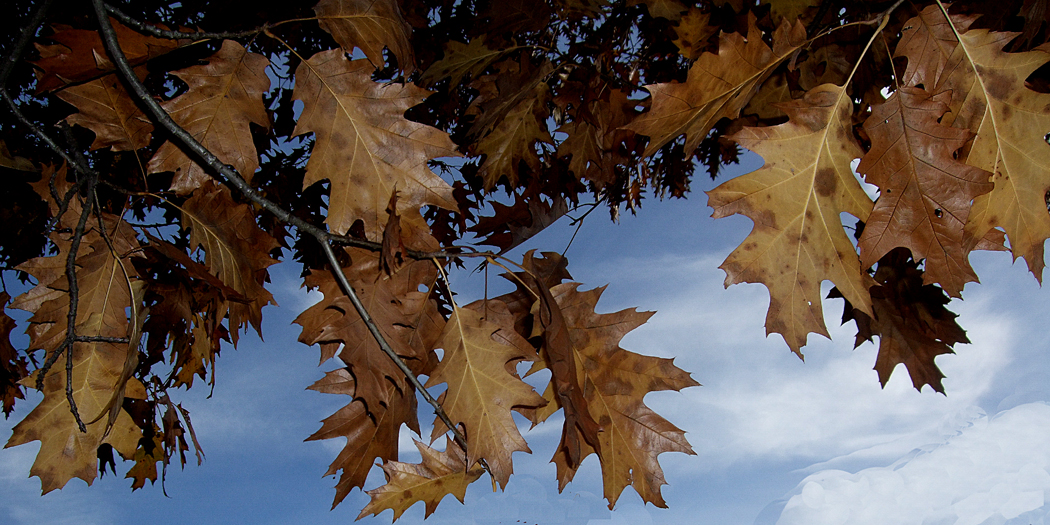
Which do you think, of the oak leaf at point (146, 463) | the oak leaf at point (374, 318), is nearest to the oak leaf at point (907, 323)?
the oak leaf at point (374, 318)

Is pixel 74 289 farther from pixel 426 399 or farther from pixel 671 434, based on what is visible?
pixel 671 434

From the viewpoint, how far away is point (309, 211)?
2.74 metres

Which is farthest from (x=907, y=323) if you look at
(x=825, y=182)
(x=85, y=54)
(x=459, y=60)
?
(x=85, y=54)

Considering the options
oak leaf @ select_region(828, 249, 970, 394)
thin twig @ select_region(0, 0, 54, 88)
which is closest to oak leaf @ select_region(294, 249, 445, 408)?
thin twig @ select_region(0, 0, 54, 88)

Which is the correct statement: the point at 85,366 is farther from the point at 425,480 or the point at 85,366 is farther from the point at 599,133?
the point at 599,133

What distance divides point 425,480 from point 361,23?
0.90 m

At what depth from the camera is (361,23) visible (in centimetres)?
115

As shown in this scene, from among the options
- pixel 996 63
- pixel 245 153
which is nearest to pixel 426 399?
pixel 245 153

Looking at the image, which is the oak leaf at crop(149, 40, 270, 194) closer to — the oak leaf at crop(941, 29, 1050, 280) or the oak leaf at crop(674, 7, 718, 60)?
the oak leaf at crop(674, 7, 718, 60)

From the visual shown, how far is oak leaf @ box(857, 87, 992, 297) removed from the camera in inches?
Result: 39.7

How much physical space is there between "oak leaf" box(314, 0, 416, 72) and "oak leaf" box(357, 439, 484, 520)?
0.76 meters

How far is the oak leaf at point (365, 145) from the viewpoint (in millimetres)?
1025

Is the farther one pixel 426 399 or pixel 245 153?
pixel 245 153

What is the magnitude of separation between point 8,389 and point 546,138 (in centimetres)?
279
